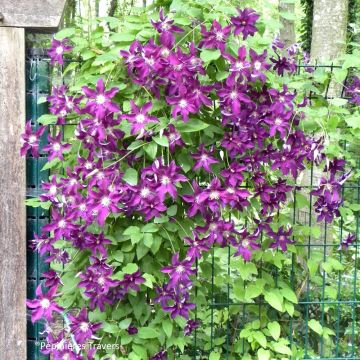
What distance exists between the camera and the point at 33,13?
3.12 metres

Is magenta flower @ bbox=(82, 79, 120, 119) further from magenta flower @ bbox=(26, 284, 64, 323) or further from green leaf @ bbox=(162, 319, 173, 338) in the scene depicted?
green leaf @ bbox=(162, 319, 173, 338)

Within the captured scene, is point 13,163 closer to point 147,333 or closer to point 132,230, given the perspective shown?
point 132,230

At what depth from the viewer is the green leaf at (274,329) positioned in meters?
3.24

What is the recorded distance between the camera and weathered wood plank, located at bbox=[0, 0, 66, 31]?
3115 mm

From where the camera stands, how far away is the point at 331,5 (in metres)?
5.61

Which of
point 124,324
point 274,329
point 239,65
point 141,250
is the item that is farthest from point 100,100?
point 274,329

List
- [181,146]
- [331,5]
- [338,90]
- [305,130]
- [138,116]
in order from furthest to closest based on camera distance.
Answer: [331,5], [338,90], [305,130], [181,146], [138,116]

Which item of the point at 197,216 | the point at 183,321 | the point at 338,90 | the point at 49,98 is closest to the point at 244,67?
the point at 197,216

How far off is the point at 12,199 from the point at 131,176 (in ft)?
3.16

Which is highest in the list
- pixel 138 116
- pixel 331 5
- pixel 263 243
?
pixel 331 5

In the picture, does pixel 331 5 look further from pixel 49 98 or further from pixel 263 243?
pixel 49 98

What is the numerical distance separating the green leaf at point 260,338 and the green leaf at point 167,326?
1.95ft

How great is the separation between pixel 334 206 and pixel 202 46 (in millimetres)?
1098

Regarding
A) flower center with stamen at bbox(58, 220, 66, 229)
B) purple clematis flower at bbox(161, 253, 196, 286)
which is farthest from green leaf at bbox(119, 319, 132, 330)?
flower center with stamen at bbox(58, 220, 66, 229)
